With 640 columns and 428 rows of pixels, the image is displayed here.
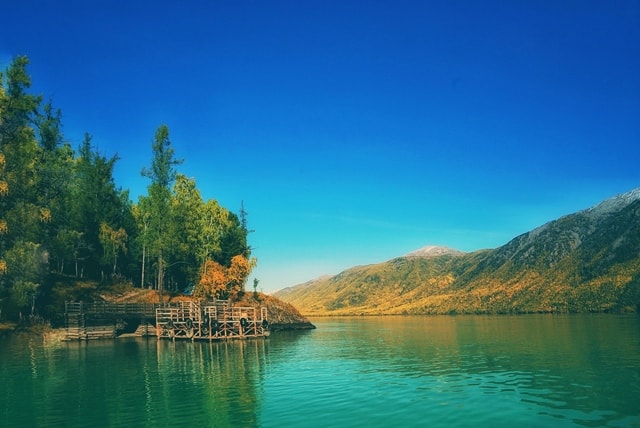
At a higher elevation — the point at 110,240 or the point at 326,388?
the point at 110,240

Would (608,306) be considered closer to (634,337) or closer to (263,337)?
(634,337)

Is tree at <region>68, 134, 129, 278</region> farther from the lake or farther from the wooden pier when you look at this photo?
the lake

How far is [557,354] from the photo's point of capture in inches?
1822

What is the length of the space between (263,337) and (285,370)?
37.7m

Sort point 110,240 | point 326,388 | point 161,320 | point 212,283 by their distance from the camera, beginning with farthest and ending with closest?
point 212,283
point 110,240
point 161,320
point 326,388

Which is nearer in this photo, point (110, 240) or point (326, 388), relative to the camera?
point (326, 388)

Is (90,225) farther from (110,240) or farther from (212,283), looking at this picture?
(212,283)

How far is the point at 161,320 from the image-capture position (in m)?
73.8

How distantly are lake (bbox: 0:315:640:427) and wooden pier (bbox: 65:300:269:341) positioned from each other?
14797mm

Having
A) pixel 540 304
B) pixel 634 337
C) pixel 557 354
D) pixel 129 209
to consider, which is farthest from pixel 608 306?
pixel 129 209

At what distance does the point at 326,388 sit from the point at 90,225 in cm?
6998

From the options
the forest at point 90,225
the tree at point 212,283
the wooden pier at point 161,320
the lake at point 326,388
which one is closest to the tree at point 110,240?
the forest at point 90,225

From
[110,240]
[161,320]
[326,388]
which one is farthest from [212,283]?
[326,388]

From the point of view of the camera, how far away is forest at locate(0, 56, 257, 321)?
61.0 metres
